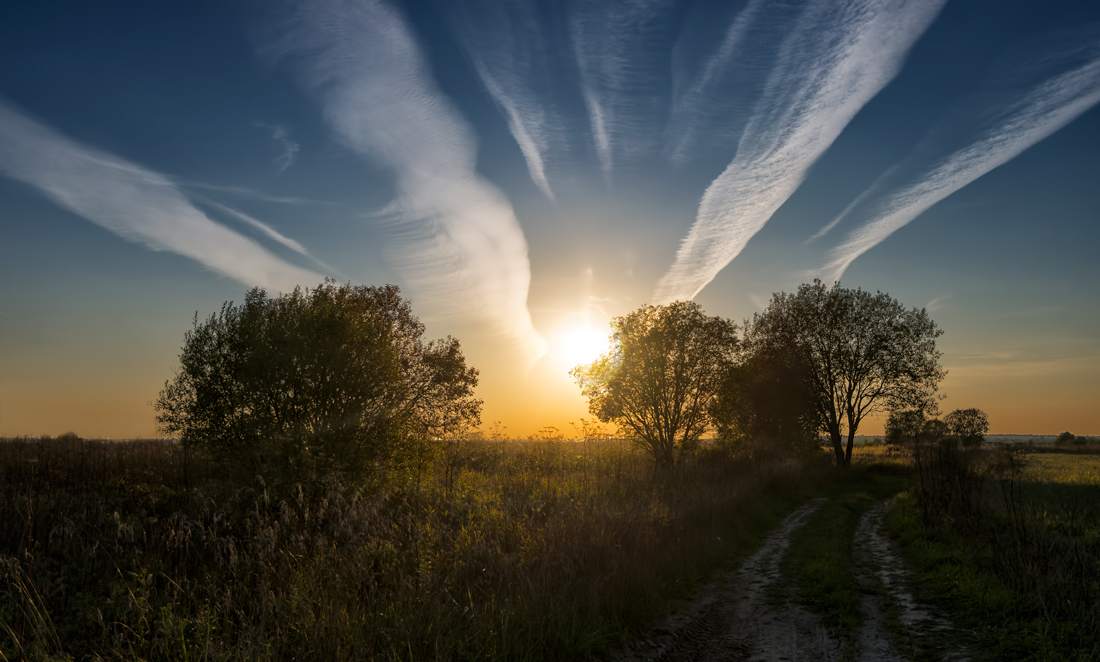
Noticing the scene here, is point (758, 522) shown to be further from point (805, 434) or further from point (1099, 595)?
point (805, 434)

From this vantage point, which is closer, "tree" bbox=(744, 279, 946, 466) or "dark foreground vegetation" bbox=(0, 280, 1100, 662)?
"dark foreground vegetation" bbox=(0, 280, 1100, 662)

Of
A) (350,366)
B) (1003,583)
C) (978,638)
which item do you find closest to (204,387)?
(350,366)

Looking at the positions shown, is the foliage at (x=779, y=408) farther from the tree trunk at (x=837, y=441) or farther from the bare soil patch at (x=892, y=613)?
the bare soil patch at (x=892, y=613)

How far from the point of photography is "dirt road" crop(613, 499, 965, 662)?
718 centimetres

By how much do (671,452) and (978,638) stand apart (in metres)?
17.2

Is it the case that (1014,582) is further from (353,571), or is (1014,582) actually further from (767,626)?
(353,571)

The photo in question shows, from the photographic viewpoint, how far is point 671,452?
81.4ft

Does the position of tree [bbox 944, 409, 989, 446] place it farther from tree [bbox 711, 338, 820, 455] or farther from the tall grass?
the tall grass

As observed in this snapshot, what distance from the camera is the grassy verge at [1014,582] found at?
23.9ft

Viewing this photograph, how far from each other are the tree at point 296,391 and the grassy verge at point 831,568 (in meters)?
11.0

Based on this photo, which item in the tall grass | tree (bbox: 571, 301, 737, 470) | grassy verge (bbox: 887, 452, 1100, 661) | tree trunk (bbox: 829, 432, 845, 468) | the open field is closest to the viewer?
the tall grass

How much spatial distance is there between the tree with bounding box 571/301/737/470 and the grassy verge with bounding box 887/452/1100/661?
11.4 meters

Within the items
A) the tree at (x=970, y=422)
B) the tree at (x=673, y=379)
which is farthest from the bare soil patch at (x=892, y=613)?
the tree at (x=970, y=422)

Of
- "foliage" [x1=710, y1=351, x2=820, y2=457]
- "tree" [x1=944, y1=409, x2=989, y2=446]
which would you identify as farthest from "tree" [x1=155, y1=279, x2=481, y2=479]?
"tree" [x1=944, y1=409, x2=989, y2=446]
